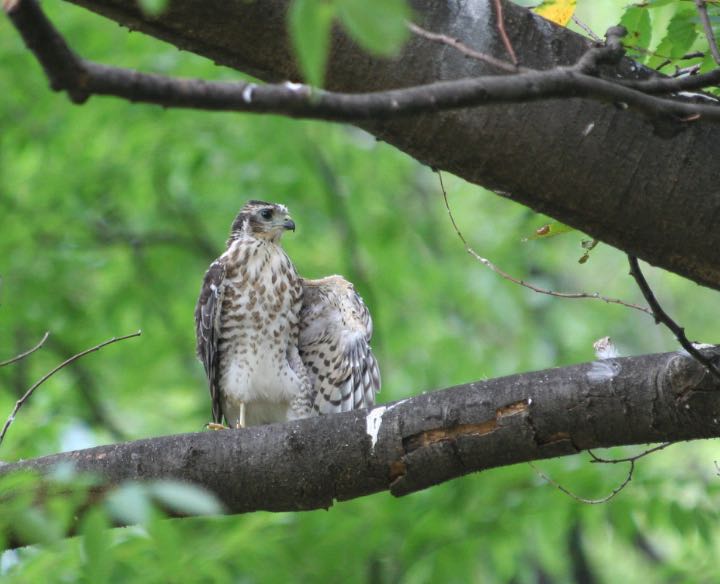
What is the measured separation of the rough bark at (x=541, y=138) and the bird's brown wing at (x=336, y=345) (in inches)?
109

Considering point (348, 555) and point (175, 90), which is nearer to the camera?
point (175, 90)

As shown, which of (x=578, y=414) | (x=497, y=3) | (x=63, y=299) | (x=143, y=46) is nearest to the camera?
(x=497, y=3)

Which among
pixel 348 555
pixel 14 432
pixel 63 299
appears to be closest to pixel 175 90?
pixel 14 432

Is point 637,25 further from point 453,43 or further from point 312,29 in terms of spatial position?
point 312,29

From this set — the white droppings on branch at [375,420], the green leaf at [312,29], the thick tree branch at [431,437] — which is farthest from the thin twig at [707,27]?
the green leaf at [312,29]

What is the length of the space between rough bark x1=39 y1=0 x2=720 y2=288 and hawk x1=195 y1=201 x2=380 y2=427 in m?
2.74

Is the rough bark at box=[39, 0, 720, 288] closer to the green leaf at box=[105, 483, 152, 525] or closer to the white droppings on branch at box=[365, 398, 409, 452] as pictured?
the white droppings on branch at box=[365, 398, 409, 452]

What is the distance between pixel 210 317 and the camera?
5.13 meters

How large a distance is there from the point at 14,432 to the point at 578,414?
130 inches

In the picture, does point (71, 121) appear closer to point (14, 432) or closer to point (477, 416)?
point (14, 432)

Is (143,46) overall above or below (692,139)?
above

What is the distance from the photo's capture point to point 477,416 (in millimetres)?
2904

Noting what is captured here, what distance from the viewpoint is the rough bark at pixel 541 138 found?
7.70 ft

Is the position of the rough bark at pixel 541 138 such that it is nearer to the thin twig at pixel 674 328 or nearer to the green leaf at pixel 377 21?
the thin twig at pixel 674 328
